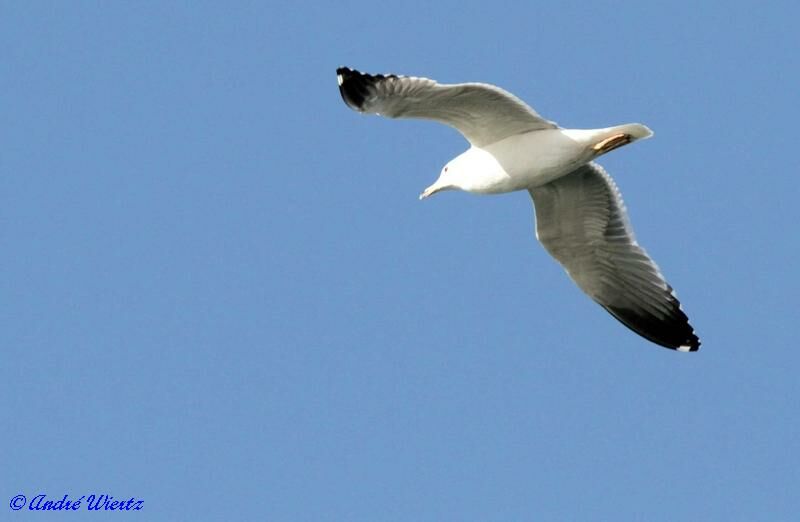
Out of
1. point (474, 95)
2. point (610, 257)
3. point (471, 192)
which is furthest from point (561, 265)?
point (474, 95)

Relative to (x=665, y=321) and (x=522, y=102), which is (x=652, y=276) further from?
(x=522, y=102)

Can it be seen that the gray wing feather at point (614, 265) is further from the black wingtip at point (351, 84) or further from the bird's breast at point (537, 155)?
the black wingtip at point (351, 84)

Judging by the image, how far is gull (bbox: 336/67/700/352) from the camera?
946 cm

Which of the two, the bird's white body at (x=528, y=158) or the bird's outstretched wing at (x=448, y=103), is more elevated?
the bird's outstretched wing at (x=448, y=103)

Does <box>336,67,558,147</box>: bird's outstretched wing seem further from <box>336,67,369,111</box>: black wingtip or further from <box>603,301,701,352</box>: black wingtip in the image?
<box>603,301,701,352</box>: black wingtip

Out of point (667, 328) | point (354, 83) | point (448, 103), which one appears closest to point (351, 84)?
point (354, 83)

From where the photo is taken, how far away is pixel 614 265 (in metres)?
11.5

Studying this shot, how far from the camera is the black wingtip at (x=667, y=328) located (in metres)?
11.5

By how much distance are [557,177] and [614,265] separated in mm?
1490

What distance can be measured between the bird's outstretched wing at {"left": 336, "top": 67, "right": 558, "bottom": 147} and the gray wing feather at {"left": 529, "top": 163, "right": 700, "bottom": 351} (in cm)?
123

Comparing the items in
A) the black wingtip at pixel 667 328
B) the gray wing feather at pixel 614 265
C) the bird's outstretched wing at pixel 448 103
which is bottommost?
the black wingtip at pixel 667 328

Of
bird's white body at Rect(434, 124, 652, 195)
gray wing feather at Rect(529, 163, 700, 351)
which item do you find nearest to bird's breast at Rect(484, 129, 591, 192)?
bird's white body at Rect(434, 124, 652, 195)

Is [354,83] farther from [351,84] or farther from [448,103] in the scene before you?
[448,103]

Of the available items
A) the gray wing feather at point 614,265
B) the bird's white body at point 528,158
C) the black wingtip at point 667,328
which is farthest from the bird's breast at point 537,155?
the black wingtip at point 667,328
